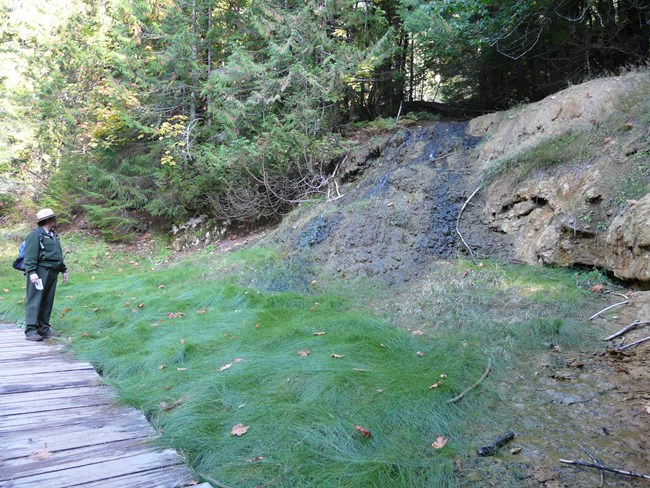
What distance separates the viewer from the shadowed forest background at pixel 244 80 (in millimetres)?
8820

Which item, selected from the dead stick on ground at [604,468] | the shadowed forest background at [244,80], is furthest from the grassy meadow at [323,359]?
the shadowed forest background at [244,80]

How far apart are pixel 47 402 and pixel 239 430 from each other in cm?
194

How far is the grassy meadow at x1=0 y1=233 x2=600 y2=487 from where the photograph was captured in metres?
2.76

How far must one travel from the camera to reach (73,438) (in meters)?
3.07

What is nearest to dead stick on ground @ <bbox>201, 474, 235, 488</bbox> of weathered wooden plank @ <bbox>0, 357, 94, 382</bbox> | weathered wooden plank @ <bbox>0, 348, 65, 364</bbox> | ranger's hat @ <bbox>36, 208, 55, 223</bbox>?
weathered wooden plank @ <bbox>0, 357, 94, 382</bbox>

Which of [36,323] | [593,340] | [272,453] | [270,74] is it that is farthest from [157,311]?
[270,74]

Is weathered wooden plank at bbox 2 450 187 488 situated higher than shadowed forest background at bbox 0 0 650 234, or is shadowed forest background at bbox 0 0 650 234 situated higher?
shadowed forest background at bbox 0 0 650 234

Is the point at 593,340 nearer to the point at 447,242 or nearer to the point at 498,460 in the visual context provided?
the point at 498,460

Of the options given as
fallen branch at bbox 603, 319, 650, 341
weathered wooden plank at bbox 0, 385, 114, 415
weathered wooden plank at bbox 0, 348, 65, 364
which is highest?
fallen branch at bbox 603, 319, 650, 341

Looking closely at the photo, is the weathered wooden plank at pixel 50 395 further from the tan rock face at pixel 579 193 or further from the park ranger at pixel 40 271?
the tan rock face at pixel 579 193

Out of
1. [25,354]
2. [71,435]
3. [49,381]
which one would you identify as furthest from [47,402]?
[25,354]

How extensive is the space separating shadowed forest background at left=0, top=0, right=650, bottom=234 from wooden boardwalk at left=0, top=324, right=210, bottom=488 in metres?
6.84

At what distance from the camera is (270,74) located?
1008 cm

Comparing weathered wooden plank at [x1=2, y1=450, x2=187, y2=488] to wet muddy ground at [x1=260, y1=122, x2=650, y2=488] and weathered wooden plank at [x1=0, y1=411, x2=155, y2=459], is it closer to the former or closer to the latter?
weathered wooden plank at [x1=0, y1=411, x2=155, y2=459]
